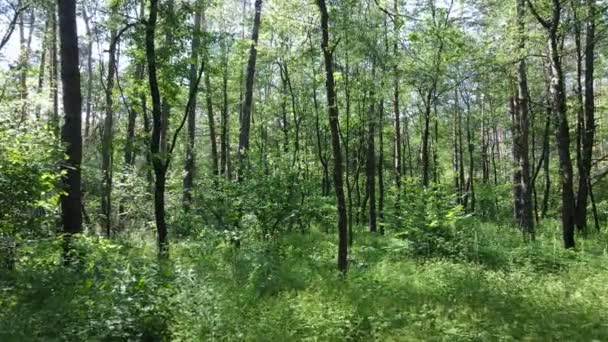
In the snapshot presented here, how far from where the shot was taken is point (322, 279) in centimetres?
786

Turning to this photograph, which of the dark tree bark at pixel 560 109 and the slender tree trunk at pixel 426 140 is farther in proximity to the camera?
the slender tree trunk at pixel 426 140

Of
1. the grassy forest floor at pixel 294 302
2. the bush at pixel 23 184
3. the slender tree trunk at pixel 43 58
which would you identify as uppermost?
the slender tree trunk at pixel 43 58

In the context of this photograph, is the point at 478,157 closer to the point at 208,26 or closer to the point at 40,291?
the point at 208,26

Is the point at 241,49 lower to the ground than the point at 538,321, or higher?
higher

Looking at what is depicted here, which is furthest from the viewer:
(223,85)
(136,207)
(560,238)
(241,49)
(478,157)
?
(478,157)

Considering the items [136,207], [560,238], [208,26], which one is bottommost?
[560,238]

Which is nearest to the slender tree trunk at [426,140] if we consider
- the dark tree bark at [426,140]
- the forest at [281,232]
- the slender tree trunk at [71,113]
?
the dark tree bark at [426,140]

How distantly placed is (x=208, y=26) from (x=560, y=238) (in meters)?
20.4

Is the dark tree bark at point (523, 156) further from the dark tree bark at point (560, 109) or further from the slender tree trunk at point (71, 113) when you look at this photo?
the slender tree trunk at point (71, 113)

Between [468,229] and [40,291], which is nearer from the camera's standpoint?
[40,291]

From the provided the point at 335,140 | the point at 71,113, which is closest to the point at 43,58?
the point at 71,113

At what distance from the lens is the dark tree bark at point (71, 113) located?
9062mm

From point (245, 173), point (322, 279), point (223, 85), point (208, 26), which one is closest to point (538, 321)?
point (322, 279)

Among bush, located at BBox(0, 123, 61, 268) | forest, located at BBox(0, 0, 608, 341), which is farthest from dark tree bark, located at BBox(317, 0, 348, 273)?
bush, located at BBox(0, 123, 61, 268)
